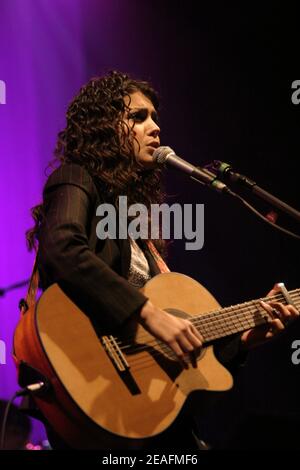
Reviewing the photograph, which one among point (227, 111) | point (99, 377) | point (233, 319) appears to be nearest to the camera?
point (99, 377)

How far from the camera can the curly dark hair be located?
2.20 m

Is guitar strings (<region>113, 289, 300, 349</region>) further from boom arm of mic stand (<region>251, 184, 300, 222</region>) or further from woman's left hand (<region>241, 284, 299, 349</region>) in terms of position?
boom arm of mic stand (<region>251, 184, 300, 222</region>)

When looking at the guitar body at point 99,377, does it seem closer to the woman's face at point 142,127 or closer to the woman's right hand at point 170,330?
the woman's right hand at point 170,330

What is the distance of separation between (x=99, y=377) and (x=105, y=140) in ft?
3.35

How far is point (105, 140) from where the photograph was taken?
229 cm

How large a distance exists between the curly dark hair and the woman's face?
0.02 meters

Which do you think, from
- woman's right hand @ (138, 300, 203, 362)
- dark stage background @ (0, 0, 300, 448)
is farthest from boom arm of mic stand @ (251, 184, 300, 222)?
dark stage background @ (0, 0, 300, 448)

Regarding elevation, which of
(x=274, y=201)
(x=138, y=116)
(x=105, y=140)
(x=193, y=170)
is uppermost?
(x=138, y=116)

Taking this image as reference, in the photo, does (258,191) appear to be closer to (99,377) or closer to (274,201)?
(274,201)

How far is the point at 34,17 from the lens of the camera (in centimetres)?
382

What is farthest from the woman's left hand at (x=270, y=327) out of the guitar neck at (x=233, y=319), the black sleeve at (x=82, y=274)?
the black sleeve at (x=82, y=274)

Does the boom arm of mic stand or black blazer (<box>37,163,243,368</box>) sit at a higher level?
the boom arm of mic stand

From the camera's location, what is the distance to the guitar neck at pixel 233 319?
2.05 m

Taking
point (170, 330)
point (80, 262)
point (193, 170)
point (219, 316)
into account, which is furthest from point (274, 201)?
point (80, 262)
